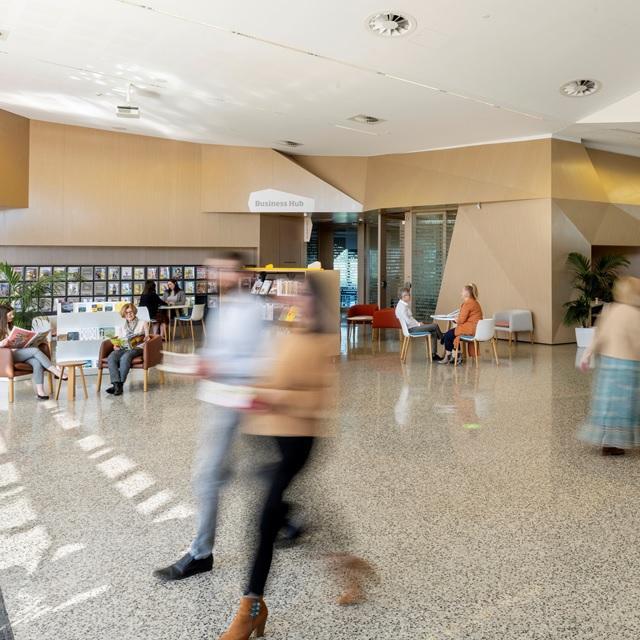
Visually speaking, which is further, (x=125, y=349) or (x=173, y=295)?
(x=173, y=295)

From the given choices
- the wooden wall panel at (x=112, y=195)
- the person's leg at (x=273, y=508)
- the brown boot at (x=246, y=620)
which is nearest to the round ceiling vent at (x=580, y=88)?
the wooden wall panel at (x=112, y=195)

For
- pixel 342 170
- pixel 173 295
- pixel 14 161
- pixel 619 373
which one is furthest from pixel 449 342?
pixel 14 161

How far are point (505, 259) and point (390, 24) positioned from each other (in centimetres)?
756

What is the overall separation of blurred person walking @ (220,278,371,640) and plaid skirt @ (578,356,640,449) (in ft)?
11.5

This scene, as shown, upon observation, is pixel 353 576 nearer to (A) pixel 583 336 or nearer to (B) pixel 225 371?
(B) pixel 225 371

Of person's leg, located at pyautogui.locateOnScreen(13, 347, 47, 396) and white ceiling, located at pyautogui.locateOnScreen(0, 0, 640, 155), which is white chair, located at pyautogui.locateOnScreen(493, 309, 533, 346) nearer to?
white ceiling, located at pyautogui.locateOnScreen(0, 0, 640, 155)

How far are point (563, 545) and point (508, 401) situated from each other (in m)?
4.17

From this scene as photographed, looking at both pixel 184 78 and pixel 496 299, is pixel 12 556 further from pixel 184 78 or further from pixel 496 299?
pixel 496 299

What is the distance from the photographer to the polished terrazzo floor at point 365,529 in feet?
9.06

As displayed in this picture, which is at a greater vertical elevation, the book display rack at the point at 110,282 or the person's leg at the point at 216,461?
the book display rack at the point at 110,282

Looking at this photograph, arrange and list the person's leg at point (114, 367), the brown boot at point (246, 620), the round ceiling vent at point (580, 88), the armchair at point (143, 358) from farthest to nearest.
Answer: the round ceiling vent at point (580, 88) < the armchair at point (143, 358) < the person's leg at point (114, 367) < the brown boot at point (246, 620)

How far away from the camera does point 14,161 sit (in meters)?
13.3

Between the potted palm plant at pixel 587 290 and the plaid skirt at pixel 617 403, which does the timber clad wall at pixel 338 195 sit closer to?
the potted palm plant at pixel 587 290

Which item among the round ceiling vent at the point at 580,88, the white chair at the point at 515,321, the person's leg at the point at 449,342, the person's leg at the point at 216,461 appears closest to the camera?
the person's leg at the point at 216,461
